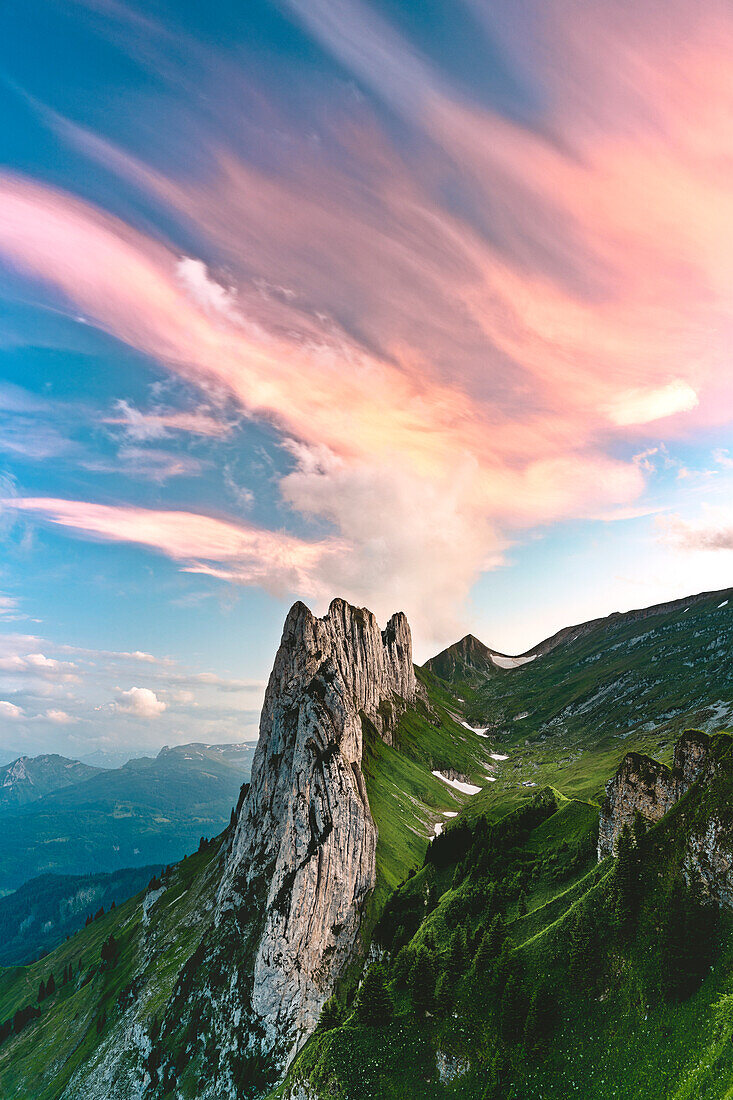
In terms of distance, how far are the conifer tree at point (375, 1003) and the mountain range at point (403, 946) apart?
22cm

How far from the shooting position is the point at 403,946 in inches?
3334

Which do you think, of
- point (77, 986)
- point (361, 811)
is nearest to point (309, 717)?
point (361, 811)

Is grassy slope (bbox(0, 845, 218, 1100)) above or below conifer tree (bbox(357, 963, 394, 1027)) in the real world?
below

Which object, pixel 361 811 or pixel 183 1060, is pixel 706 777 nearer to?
pixel 361 811

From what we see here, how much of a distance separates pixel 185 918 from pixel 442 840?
8531 centimetres

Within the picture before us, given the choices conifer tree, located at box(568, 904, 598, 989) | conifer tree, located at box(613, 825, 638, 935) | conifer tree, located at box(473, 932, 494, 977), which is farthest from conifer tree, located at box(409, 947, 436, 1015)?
conifer tree, located at box(613, 825, 638, 935)

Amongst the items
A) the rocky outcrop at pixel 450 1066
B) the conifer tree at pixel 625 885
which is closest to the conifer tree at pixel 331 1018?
the rocky outcrop at pixel 450 1066

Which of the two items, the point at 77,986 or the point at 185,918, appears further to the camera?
the point at 77,986

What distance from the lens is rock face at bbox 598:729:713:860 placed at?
51844mm

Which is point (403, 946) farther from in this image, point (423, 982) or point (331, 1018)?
point (423, 982)

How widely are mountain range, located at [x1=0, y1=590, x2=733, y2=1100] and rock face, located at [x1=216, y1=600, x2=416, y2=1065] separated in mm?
459

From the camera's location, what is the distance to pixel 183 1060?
321ft

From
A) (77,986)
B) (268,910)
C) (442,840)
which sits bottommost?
(77,986)

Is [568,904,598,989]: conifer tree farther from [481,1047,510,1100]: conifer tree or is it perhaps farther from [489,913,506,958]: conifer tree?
[481,1047,510,1100]: conifer tree
